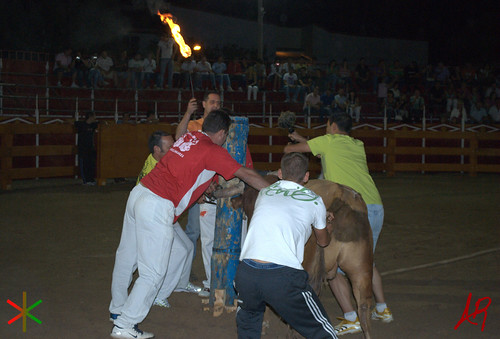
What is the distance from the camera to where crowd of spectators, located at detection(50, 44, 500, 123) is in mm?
22266

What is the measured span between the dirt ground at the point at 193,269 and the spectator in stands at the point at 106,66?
8.16 m

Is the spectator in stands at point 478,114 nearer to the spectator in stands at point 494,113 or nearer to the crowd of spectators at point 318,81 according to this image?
the crowd of spectators at point 318,81

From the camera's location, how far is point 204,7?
1508 inches

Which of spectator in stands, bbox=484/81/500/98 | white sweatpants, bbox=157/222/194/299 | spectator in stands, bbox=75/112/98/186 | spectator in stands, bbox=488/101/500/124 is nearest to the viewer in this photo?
white sweatpants, bbox=157/222/194/299

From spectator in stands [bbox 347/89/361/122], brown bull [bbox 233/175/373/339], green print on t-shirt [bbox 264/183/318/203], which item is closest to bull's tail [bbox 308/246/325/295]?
brown bull [bbox 233/175/373/339]

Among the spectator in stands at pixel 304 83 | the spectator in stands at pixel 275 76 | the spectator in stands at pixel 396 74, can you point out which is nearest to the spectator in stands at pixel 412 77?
the spectator in stands at pixel 396 74

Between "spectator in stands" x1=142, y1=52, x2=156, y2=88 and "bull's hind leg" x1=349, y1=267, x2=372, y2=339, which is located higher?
"spectator in stands" x1=142, y1=52, x2=156, y2=88

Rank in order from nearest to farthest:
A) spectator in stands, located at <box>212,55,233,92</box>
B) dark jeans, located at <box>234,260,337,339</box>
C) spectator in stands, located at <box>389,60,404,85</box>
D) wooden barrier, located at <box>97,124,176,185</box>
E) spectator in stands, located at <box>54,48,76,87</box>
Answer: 1. dark jeans, located at <box>234,260,337,339</box>
2. wooden barrier, located at <box>97,124,176,185</box>
3. spectator in stands, located at <box>54,48,76,87</box>
4. spectator in stands, located at <box>212,55,233,92</box>
5. spectator in stands, located at <box>389,60,404,85</box>

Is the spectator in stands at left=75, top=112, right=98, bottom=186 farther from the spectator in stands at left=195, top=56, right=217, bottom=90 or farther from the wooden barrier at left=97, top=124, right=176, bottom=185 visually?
the spectator in stands at left=195, top=56, right=217, bottom=90

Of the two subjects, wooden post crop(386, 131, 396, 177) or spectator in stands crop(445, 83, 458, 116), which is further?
spectator in stands crop(445, 83, 458, 116)

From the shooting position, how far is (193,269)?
8.27 metres

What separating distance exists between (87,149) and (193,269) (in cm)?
895

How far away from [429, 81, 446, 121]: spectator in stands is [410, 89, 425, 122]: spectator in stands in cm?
164

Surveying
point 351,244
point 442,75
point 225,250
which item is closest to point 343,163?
point 351,244
